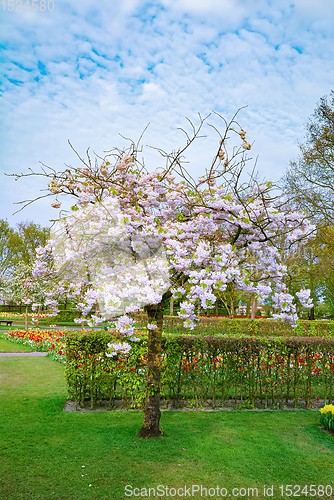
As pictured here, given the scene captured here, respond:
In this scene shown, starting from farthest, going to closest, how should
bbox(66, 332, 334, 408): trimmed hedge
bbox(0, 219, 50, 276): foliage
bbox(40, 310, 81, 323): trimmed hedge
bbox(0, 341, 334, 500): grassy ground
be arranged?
bbox(0, 219, 50, 276): foliage
bbox(40, 310, 81, 323): trimmed hedge
bbox(66, 332, 334, 408): trimmed hedge
bbox(0, 341, 334, 500): grassy ground

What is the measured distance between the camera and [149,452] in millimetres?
4480

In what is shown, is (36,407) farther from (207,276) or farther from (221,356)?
(207,276)

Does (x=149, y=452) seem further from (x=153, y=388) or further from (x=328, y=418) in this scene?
(x=328, y=418)

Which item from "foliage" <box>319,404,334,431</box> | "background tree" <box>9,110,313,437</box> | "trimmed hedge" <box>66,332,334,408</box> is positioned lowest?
"foliage" <box>319,404,334,431</box>

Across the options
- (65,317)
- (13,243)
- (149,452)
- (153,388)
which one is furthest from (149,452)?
(13,243)

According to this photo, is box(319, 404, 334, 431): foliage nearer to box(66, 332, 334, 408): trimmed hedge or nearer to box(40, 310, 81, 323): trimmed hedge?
box(66, 332, 334, 408): trimmed hedge

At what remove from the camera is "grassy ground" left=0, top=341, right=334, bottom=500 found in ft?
12.4

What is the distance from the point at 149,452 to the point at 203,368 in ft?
7.53

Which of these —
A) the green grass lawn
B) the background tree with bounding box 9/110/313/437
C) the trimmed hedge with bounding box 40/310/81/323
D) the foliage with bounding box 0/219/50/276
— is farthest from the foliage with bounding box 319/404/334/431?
the foliage with bounding box 0/219/50/276

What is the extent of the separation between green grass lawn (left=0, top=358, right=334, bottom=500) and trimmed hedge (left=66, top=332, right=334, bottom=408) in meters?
0.49

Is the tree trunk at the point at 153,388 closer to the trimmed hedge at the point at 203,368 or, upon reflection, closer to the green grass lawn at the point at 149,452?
the green grass lawn at the point at 149,452

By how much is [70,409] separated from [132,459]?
8.22 ft

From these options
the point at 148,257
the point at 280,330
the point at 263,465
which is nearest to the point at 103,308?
the point at 148,257

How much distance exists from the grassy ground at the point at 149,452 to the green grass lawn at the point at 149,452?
0.04 ft
